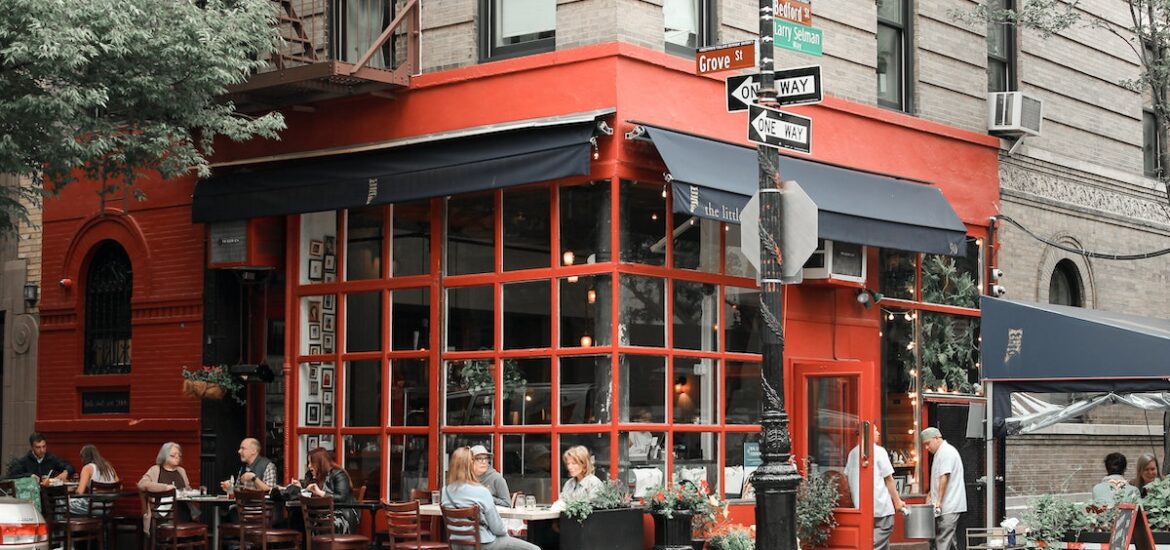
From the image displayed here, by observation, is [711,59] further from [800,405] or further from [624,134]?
[800,405]

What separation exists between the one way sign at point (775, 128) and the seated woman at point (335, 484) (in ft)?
20.9

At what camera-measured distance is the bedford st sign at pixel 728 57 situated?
41.7 feet

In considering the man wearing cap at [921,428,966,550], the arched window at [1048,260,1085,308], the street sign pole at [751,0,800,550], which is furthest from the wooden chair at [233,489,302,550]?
the arched window at [1048,260,1085,308]

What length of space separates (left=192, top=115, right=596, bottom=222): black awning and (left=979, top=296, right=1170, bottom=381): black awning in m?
4.45

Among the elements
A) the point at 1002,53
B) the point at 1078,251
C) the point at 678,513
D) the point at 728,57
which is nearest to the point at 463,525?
the point at 678,513

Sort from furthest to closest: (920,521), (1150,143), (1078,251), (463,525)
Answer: (1150,143)
(1078,251)
(920,521)
(463,525)

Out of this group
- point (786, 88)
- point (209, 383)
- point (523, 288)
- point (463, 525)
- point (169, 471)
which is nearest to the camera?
point (786, 88)

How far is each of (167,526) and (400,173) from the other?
4.49 metres

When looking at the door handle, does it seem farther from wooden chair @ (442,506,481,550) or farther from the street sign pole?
wooden chair @ (442,506,481,550)

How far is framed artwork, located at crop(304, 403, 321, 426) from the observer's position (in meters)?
17.6

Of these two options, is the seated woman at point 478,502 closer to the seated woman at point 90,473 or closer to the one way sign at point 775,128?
the one way sign at point 775,128

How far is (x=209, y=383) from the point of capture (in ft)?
59.0

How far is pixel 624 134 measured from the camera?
49.7 feet

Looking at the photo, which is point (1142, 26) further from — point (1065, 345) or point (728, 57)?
point (728, 57)
